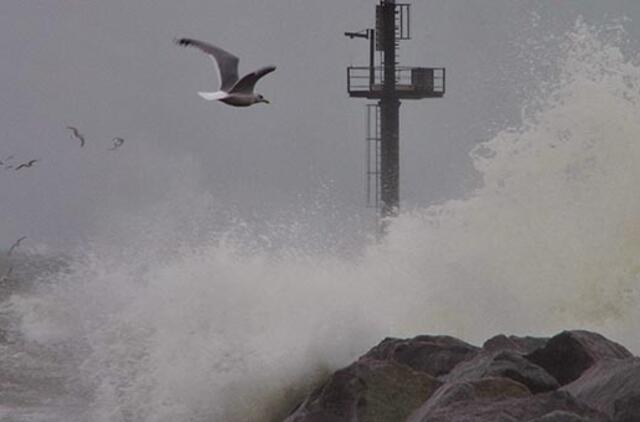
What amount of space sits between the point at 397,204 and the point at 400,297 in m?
7.47

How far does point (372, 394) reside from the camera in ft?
36.8

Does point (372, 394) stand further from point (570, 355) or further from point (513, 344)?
point (513, 344)

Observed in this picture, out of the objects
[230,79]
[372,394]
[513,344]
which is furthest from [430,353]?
[230,79]

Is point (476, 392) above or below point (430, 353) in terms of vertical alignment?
above

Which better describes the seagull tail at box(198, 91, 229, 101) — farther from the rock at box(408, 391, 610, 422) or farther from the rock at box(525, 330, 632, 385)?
the rock at box(525, 330, 632, 385)

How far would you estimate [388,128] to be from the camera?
27.5 meters

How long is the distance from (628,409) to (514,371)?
1571 mm

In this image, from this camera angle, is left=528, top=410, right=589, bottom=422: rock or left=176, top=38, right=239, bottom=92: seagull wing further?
left=176, top=38, right=239, bottom=92: seagull wing

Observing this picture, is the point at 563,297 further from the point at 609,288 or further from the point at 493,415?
the point at 493,415

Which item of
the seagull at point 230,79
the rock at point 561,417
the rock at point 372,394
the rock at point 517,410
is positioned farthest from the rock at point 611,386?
the seagull at point 230,79

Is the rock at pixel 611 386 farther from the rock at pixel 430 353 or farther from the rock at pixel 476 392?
the rock at pixel 430 353

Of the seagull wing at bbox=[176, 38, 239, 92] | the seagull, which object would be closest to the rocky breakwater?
the seagull

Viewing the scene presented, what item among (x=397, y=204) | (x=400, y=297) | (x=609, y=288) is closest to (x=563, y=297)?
(x=609, y=288)

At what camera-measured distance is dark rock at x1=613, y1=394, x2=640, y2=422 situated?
946 cm
